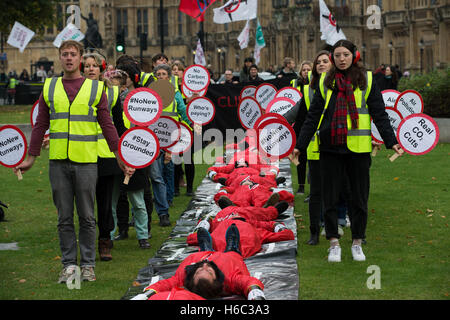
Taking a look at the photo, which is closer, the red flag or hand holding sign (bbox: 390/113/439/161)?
hand holding sign (bbox: 390/113/439/161)

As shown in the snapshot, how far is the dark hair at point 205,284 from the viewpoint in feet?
19.6

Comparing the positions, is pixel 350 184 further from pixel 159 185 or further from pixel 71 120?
pixel 159 185

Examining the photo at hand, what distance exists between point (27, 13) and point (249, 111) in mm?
27394

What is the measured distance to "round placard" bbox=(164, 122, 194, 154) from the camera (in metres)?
10.6

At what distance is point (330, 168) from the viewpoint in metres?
7.87

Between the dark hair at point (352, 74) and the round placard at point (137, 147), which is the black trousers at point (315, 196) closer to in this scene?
the dark hair at point (352, 74)

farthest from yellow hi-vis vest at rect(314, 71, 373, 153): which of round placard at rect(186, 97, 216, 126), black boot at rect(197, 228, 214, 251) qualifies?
round placard at rect(186, 97, 216, 126)

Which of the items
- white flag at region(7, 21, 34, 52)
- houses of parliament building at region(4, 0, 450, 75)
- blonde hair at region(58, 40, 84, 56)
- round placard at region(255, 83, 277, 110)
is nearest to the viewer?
blonde hair at region(58, 40, 84, 56)

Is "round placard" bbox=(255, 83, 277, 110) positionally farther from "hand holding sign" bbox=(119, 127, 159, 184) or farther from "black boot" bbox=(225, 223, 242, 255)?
"black boot" bbox=(225, 223, 242, 255)

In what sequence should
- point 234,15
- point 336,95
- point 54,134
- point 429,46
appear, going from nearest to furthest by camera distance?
point 54,134
point 336,95
point 234,15
point 429,46

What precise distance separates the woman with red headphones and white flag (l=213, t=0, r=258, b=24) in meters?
15.2

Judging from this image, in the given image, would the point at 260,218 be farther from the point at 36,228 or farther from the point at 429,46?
the point at 429,46
